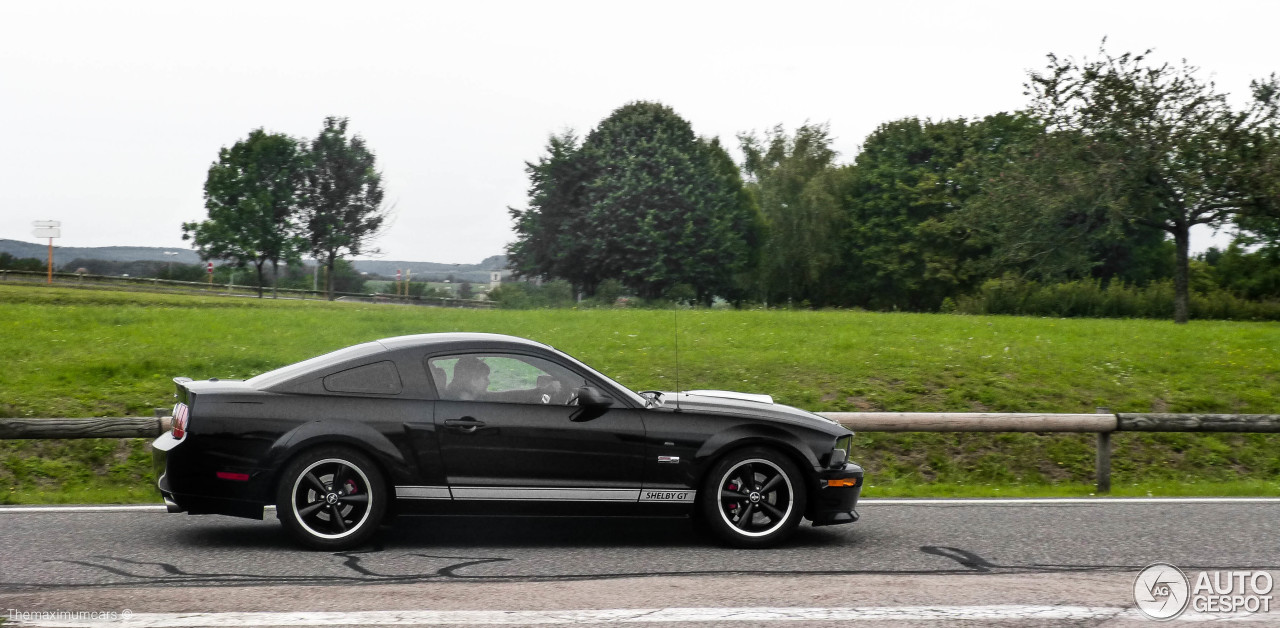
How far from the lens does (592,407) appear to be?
24.1 feet

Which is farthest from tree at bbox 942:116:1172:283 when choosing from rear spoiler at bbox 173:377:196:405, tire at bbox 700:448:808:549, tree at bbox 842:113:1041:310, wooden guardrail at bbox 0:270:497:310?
rear spoiler at bbox 173:377:196:405

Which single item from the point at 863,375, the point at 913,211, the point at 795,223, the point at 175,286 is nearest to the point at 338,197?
the point at 175,286

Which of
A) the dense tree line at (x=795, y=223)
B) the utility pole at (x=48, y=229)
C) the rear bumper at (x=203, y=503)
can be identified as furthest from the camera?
the dense tree line at (x=795, y=223)

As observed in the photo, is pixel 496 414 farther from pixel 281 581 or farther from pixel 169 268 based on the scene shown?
pixel 169 268

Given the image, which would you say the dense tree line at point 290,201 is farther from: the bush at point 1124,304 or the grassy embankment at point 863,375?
the grassy embankment at point 863,375

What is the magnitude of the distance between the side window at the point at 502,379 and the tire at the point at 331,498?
70 centimetres

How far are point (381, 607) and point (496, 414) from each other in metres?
1.96

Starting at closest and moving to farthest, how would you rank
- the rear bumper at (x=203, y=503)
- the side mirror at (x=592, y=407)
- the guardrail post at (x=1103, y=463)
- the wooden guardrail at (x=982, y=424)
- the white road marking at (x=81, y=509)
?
the rear bumper at (x=203, y=503), the side mirror at (x=592, y=407), the white road marking at (x=81, y=509), the wooden guardrail at (x=982, y=424), the guardrail post at (x=1103, y=463)

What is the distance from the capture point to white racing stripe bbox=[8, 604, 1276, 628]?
204 inches

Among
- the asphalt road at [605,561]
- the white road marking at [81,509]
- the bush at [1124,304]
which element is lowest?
the white road marking at [81,509]

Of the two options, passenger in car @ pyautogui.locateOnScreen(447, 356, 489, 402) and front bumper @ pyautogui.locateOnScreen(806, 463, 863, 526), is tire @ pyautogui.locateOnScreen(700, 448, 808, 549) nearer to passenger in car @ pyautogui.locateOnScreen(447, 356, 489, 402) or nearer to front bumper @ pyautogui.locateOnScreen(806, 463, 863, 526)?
front bumper @ pyautogui.locateOnScreen(806, 463, 863, 526)

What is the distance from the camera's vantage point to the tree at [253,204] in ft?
203

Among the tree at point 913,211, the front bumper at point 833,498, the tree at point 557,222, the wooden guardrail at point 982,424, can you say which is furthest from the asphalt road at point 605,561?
the tree at point 913,211

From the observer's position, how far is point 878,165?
65.0m
